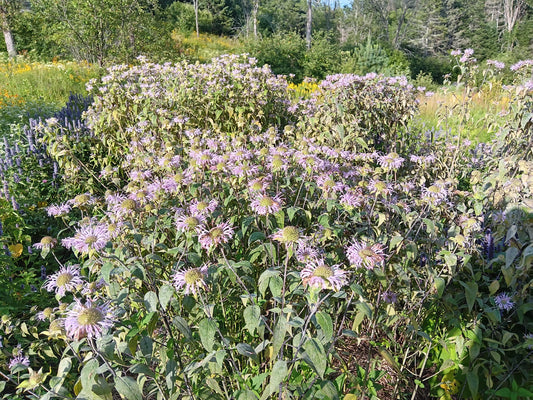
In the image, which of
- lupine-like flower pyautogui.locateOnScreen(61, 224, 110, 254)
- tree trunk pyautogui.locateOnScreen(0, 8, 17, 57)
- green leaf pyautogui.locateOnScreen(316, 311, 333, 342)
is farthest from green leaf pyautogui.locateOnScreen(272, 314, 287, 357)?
tree trunk pyautogui.locateOnScreen(0, 8, 17, 57)

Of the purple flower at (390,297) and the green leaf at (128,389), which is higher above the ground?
the green leaf at (128,389)

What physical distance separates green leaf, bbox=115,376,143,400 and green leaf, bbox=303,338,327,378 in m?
0.46

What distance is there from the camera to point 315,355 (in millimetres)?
991

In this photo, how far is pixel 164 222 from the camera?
185cm

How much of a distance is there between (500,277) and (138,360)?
1876mm

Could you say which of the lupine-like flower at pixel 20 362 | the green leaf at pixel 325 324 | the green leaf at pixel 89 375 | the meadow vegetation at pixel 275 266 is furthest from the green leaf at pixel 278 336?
the lupine-like flower at pixel 20 362

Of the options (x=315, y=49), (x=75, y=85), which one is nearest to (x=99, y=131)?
(x=75, y=85)

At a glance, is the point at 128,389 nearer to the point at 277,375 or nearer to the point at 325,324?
the point at 277,375

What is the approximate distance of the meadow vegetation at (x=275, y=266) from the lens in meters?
1.18

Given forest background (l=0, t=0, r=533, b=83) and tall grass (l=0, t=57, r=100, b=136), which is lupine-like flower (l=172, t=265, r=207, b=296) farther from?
forest background (l=0, t=0, r=533, b=83)

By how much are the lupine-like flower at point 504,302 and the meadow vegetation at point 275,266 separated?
0.04 feet

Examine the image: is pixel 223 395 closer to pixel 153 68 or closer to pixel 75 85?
pixel 153 68

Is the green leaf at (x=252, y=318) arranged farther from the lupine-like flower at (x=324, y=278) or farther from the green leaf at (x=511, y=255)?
the green leaf at (x=511, y=255)

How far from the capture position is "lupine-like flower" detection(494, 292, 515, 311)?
1685 millimetres
